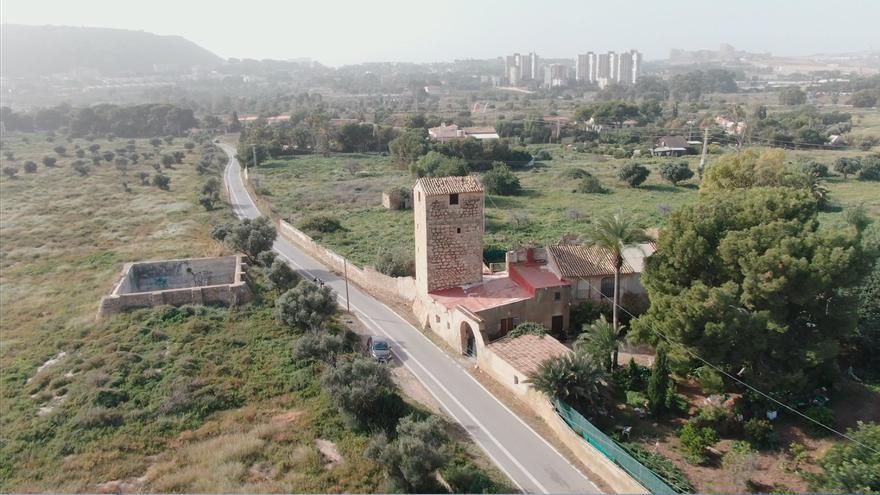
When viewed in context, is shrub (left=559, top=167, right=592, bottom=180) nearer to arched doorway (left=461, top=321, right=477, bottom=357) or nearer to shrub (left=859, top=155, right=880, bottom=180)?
shrub (left=859, top=155, right=880, bottom=180)

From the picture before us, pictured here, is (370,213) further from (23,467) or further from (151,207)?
(23,467)

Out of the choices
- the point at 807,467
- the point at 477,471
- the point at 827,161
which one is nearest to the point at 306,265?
the point at 477,471

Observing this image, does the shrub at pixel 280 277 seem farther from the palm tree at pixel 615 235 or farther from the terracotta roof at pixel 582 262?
the palm tree at pixel 615 235

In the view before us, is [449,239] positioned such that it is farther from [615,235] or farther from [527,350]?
[615,235]

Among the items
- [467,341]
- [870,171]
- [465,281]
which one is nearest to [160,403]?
[467,341]

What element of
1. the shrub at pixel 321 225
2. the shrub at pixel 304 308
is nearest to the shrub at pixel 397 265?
the shrub at pixel 304 308

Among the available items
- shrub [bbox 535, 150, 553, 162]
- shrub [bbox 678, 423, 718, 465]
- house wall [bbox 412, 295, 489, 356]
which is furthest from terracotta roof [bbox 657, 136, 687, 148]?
shrub [bbox 678, 423, 718, 465]
